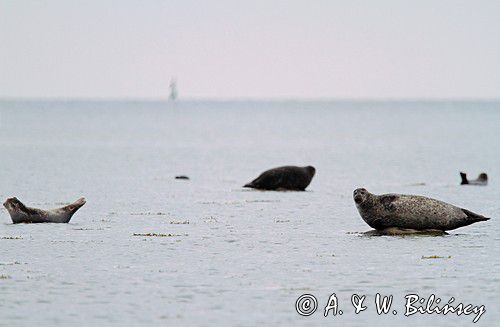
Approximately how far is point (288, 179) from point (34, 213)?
14206 mm

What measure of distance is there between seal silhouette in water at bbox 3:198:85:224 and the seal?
7725 mm

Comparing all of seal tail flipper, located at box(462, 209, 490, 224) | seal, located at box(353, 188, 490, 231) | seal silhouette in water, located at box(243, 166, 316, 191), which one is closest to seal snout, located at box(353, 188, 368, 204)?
seal, located at box(353, 188, 490, 231)

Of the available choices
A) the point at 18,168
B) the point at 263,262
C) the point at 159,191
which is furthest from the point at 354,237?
the point at 18,168

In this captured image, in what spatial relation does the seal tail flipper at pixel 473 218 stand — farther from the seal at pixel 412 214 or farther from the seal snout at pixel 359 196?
the seal snout at pixel 359 196

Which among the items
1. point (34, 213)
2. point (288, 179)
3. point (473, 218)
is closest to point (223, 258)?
point (473, 218)

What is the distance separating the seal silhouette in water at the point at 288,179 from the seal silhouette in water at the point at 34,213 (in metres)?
13.1

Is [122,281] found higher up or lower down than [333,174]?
lower down

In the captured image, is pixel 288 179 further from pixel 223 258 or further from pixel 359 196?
pixel 223 258

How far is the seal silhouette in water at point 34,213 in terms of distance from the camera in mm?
29031

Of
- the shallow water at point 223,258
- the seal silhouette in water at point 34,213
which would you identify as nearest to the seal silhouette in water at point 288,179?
the shallow water at point 223,258

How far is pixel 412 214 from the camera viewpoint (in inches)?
1045

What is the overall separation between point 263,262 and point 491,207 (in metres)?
14.5

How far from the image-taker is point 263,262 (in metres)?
22.8

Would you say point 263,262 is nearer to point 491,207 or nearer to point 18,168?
point 491,207
